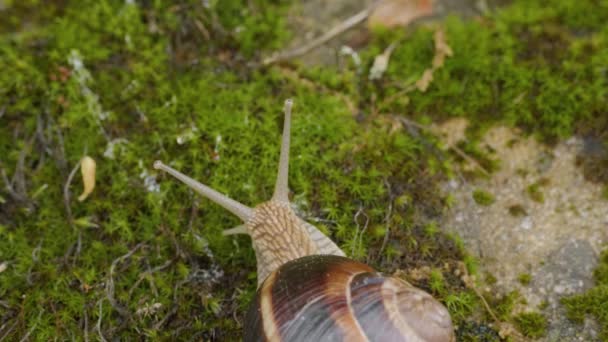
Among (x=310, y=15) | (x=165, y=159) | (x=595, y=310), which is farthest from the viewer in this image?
(x=310, y=15)

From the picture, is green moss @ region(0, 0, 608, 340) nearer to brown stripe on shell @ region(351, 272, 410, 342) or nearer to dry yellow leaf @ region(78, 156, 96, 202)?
dry yellow leaf @ region(78, 156, 96, 202)

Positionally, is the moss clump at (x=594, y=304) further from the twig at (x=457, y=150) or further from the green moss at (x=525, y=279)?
the twig at (x=457, y=150)

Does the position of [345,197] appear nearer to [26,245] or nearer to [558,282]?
[558,282]

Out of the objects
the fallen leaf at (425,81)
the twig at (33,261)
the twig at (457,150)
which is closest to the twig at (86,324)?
the twig at (33,261)

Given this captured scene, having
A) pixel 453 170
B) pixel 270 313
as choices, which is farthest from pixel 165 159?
pixel 453 170

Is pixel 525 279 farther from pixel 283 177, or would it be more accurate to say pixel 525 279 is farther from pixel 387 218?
pixel 283 177

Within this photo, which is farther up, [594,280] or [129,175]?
[129,175]

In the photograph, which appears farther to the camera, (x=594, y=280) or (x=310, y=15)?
(x=310, y=15)

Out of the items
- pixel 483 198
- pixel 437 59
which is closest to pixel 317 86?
pixel 437 59
